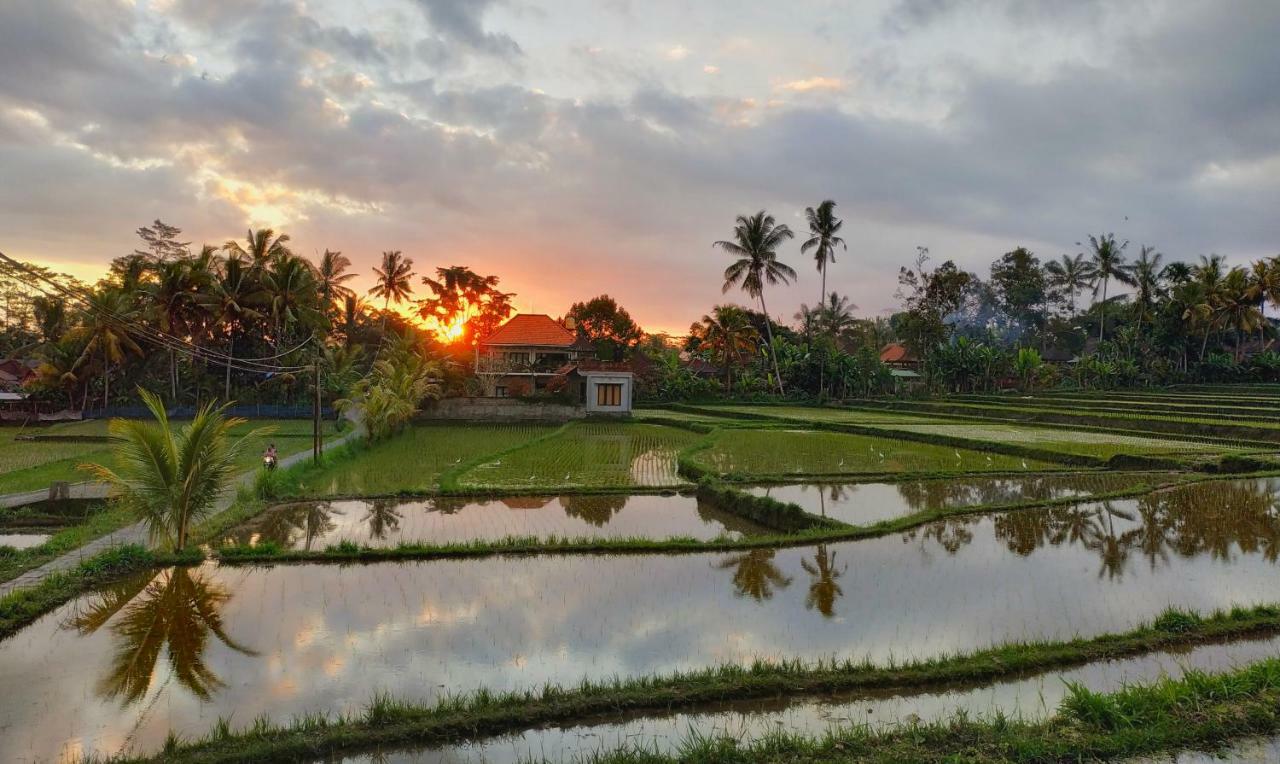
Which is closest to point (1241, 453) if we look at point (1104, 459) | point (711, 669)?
point (1104, 459)

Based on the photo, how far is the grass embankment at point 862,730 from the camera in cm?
450

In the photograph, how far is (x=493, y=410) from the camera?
31750mm

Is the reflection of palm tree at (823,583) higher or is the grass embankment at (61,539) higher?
the reflection of palm tree at (823,583)

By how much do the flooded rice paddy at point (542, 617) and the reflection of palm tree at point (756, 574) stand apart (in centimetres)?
4

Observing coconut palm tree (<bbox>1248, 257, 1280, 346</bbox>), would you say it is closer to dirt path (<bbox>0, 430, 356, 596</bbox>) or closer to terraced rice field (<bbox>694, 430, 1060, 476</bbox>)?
terraced rice field (<bbox>694, 430, 1060, 476</bbox>)

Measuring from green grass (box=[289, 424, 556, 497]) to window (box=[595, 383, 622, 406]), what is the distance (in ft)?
15.6

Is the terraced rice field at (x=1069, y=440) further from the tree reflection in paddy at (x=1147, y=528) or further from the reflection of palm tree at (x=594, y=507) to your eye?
the reflection of palm tree at (x=594, y=507)

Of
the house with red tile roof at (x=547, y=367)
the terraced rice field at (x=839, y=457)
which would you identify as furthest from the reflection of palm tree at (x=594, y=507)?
the house with red tile roof at (x=547, y=367)

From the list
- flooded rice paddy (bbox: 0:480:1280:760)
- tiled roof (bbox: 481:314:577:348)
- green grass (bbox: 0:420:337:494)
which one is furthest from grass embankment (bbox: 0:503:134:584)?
tiled roof (bbox: 481:314:577:348)

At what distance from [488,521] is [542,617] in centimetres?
512

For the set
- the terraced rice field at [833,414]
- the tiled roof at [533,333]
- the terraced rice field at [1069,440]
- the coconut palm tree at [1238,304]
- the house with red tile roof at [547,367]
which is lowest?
the terraced rice field at [833,414]

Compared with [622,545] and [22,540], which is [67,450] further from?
[622,545]

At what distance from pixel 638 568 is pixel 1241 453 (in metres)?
16.1

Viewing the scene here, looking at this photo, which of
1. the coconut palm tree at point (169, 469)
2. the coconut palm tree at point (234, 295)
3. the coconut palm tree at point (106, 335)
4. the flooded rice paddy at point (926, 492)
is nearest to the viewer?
the coconut palm tree at point (169, 469)
